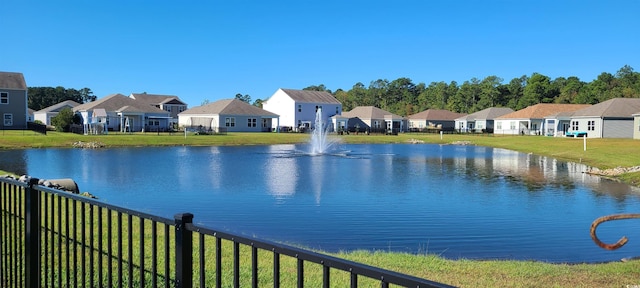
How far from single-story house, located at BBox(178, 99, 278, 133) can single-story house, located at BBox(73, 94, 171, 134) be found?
4318mm

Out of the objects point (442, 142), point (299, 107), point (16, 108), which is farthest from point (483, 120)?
point (16, 108)

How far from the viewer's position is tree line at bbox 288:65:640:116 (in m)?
95.1

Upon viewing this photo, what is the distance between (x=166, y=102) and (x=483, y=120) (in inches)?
2046

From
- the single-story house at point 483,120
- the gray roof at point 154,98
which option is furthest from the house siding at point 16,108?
the single-story house at point 483,120

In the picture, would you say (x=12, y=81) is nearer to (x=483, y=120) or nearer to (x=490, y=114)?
(x=483, y=120)

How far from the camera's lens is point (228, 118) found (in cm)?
7269

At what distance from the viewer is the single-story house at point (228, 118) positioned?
71.5 meters

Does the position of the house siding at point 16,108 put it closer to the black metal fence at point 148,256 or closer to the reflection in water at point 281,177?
the reflection in water at point 281,177

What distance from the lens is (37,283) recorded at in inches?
192

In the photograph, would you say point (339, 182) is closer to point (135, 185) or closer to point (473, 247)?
point (135, 185)

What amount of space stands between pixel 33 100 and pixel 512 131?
10148cm

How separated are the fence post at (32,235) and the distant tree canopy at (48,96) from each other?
130 metres

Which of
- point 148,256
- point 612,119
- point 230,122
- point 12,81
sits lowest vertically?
point 148,256

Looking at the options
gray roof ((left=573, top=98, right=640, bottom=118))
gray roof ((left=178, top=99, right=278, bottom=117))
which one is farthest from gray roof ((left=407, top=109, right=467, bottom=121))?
gray roof ((left=573, top=98, right=640, bottom=118))
